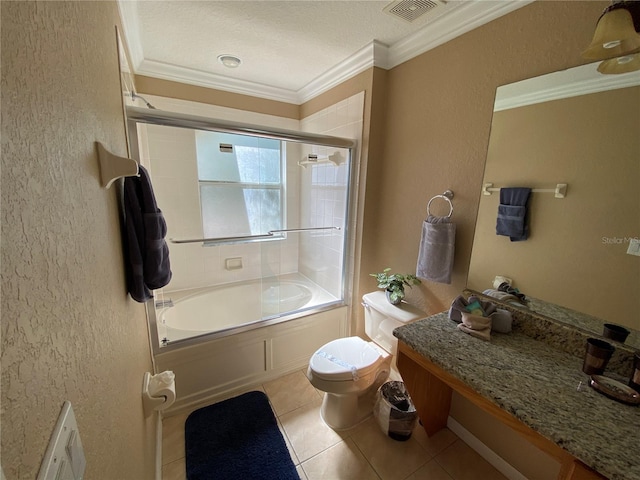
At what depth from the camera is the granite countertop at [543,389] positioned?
2.44ft

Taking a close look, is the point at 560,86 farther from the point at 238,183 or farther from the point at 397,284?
the point at 238,183

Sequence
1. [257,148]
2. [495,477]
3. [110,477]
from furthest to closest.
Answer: [257,148] < [495,477] < [110,477]

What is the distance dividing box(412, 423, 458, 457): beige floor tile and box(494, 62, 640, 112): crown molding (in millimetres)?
1894

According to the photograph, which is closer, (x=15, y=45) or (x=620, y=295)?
(x=15, y=45)

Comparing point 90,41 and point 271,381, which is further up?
point 90,41

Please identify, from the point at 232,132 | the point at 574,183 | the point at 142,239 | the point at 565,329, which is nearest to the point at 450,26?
the point at 574,183

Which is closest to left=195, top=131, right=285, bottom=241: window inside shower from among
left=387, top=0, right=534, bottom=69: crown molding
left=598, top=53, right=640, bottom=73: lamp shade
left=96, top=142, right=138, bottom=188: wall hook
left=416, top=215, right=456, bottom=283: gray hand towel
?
left=387, top=0, right=534, bottom=69: crown molding

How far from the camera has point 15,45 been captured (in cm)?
33

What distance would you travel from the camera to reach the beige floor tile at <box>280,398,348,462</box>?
5.03ft

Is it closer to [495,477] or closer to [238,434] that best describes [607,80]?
[495,477]

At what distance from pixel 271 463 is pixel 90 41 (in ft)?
6.31

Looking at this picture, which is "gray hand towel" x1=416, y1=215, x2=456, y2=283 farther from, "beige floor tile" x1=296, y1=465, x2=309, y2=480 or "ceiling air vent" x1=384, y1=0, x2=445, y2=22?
"beige floor tile" x1=296, y1=465, x2=309, y2=480

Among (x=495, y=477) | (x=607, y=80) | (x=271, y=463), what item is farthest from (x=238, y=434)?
(x=607, y=80)

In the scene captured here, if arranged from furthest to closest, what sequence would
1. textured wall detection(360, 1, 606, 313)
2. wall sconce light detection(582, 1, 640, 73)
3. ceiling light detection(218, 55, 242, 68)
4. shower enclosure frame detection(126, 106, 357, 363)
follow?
1. ceiling light detection(218, 55, 242, 68)
2. shower enclosure frame detection(126, 106, 357, 363)
3. textured wall detection(360, 1, 606, 313)
4. wall sconce light detection(582, 1, 640, 73)
